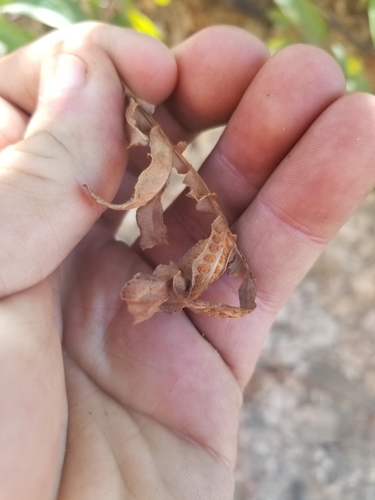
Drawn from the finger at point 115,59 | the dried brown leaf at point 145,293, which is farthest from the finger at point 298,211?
the finger at point 115,59

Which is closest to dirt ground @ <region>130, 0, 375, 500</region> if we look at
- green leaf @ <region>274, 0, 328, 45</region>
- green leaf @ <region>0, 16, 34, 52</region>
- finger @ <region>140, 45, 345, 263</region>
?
green leaf @ <region>274, 0, 328, 45</region>

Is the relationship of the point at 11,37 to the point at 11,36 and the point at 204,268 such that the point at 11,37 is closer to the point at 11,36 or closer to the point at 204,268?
the point at 11,36

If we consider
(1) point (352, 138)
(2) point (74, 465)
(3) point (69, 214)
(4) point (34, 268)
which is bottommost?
(2) point (74, 465)

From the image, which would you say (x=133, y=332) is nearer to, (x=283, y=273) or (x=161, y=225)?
(x=161, y=225)

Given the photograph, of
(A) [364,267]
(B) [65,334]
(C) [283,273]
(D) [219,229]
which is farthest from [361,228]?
(B) [65,334]

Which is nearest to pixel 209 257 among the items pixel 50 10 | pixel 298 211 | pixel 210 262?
pixel 210 262
